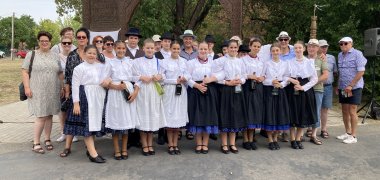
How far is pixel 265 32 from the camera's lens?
17.2 meters

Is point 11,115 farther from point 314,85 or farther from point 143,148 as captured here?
point 314,85

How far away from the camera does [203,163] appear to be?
4.95 m

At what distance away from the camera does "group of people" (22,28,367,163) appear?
16.1 ft

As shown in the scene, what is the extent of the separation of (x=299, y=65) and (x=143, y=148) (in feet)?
9.10

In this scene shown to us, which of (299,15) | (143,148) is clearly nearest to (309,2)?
(299,15)

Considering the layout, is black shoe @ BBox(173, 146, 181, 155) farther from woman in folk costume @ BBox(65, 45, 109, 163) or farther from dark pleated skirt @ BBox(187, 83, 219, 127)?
woman in folk costume @ BBox(65, 45, 109, 163)

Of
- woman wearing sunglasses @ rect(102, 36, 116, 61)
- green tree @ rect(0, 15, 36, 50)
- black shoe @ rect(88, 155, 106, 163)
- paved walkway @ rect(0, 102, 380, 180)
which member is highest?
green tree @ rect(0, 15, 36, 50)

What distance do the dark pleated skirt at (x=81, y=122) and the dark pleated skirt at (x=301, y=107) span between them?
2.97 meters

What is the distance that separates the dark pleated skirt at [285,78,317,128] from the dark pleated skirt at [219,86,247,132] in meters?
0.91

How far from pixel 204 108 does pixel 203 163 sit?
84 cm

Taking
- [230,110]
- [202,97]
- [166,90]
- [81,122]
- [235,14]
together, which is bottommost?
[81,122]

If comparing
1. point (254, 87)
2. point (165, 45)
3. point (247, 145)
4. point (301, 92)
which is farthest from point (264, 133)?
point (165, 45)

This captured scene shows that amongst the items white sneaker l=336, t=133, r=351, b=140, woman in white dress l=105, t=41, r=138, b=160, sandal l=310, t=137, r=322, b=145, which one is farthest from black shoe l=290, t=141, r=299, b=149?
woman in white dress l=105, t=41, r=138, b=160

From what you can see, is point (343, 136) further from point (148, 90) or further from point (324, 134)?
point (148, 90)
